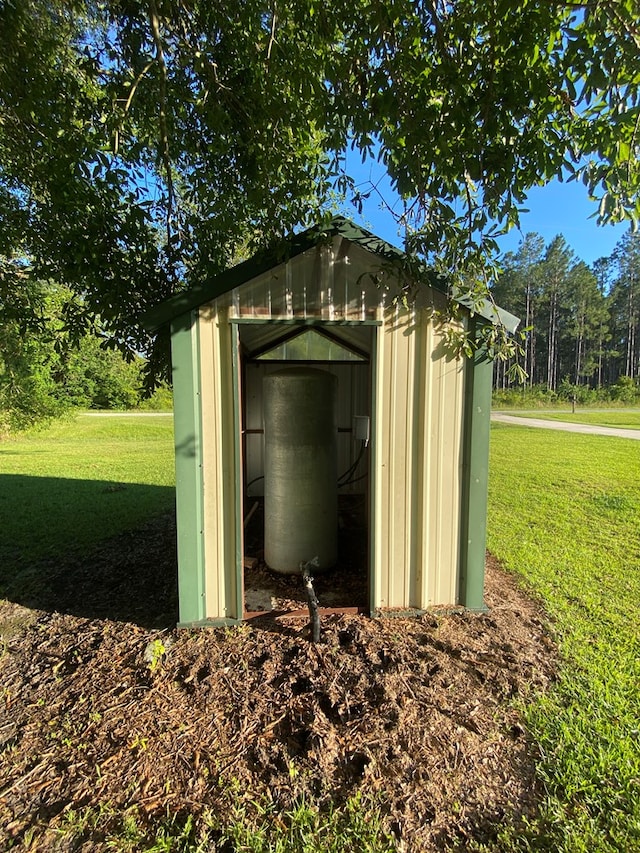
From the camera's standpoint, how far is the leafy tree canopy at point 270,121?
Result: 2.24 meters

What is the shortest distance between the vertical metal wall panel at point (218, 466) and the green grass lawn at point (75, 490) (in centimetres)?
283

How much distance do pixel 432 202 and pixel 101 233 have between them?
2793 mm

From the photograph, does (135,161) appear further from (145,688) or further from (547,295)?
(547,295)

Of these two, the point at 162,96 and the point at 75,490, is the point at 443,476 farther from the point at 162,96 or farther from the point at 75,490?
the point at 75,490

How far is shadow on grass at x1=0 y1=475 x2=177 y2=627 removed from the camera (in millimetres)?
3649

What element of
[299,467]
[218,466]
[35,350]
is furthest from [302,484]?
[35,350]

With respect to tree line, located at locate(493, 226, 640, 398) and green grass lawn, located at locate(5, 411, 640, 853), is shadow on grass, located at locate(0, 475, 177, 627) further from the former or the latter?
tree line, located at locate(493, 226, 640, 398)

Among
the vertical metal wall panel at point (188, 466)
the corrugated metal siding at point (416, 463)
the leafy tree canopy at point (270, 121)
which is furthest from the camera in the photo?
the corrugated metal siding at point (416, 463)

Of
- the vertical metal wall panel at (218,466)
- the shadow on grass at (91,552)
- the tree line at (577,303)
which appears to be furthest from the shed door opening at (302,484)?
the tree line at (577,303)

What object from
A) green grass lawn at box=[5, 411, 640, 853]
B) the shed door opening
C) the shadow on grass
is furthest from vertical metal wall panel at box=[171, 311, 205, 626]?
green grass lawn at box=[5, 411, 640, 853]

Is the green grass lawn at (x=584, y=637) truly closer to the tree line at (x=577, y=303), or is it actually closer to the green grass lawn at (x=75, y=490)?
the green grass lawn at (x=75, y=490)

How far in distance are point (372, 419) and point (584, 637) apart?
226cm

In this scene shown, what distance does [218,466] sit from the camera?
3.13 meters

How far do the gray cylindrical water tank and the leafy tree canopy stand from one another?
4.56 ft
